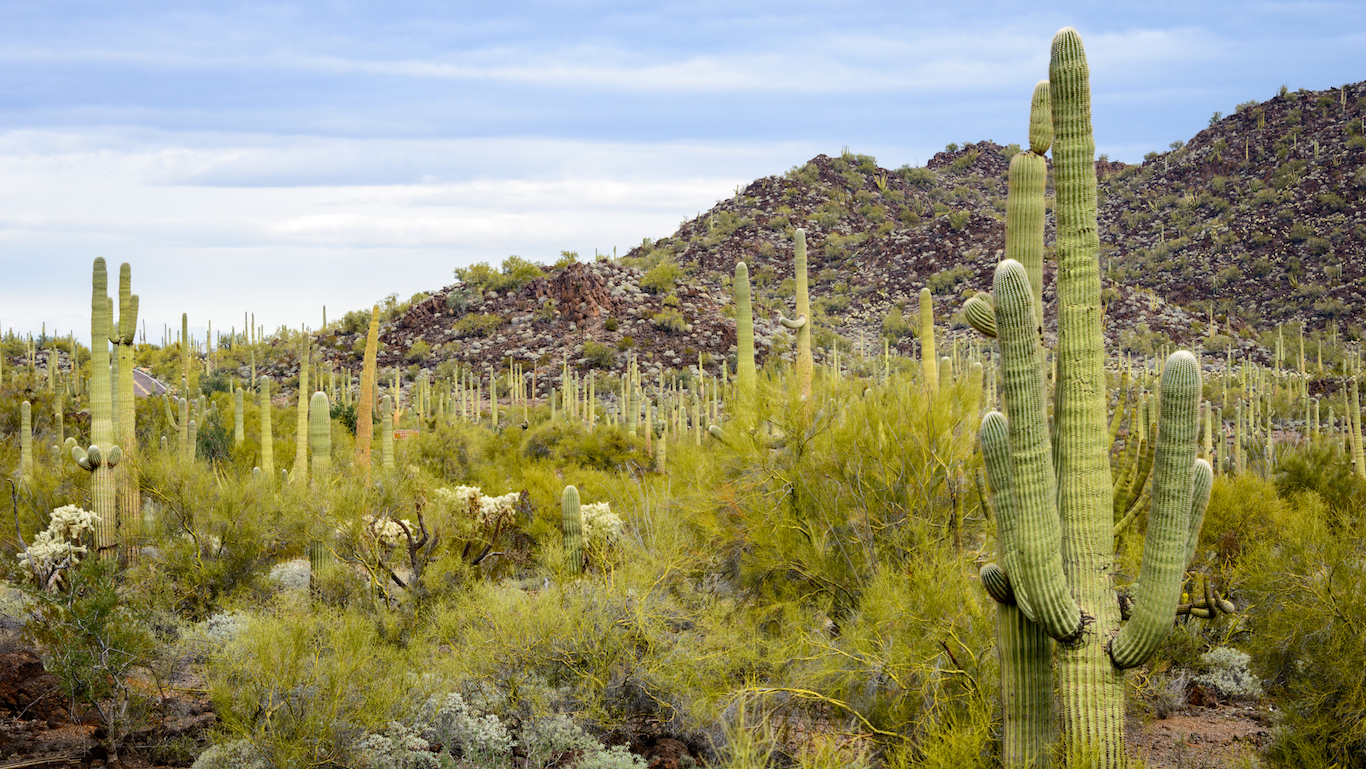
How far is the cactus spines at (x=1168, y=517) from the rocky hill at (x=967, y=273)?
1367 inches

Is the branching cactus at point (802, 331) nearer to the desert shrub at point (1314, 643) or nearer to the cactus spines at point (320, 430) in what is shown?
the desert shrub at point (1314, 643)

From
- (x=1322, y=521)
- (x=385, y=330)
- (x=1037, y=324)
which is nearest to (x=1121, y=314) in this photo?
(x=385, y=330)

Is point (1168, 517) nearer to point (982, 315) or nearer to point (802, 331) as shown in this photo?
point (982, 315)

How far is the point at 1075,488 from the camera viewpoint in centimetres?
607

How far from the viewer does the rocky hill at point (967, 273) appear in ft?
148

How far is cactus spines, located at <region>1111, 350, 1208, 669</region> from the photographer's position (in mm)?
→ 5699

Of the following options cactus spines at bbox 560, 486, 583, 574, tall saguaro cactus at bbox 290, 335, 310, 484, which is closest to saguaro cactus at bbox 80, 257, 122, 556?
tall saguaro cactus at bbox 290, 335, 310, 484

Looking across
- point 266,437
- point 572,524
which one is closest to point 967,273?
point 266,437

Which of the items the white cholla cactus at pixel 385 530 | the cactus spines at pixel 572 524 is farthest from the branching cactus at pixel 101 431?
the cactus spines at pixel 572 524

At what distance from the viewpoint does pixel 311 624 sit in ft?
27.2

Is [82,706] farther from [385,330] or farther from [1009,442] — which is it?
[385,330]

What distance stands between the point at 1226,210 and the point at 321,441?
186 ft

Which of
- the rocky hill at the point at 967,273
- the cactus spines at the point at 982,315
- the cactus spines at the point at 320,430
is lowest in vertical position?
the cactus spines at the point at 320,430

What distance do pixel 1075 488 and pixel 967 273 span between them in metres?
52.0
